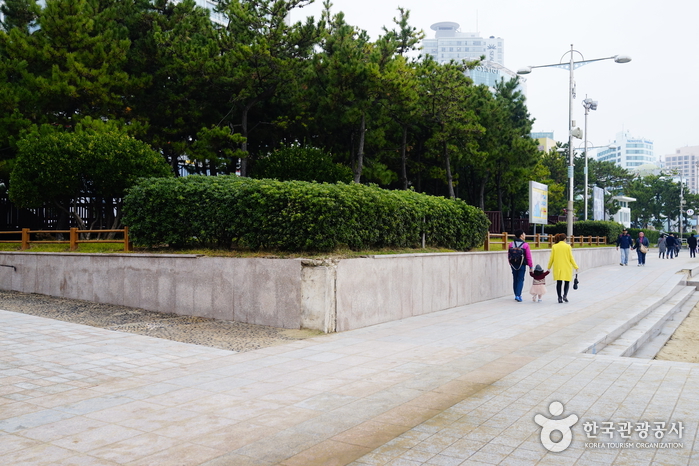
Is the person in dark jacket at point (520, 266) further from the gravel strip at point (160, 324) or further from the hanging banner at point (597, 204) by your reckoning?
the hanging banner at point (597, 204)

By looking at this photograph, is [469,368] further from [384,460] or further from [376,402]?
[384,460]

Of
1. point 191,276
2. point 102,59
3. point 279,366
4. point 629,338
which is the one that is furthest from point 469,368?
point 102,59

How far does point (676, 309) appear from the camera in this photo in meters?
15.1

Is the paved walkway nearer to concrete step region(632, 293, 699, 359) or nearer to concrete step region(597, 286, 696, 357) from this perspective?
concrete step region(597, 286, 696, 357)

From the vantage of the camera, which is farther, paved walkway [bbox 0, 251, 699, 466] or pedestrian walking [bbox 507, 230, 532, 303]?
pedestrian walking [bbox 507, 230, 532, 303]

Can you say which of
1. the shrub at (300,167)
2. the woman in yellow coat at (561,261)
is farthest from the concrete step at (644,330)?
the shrub at (300,167)

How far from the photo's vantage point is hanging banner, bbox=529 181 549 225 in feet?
86.7

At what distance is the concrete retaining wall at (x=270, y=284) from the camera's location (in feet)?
31.2

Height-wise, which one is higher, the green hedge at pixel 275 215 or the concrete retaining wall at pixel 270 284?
the green hedge at pixel 275 215

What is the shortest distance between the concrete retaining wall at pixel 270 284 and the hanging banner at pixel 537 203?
41.5ft

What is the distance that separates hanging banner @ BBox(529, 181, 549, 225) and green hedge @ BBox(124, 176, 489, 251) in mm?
13819

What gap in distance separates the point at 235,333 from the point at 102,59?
51.9 ft
